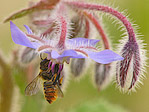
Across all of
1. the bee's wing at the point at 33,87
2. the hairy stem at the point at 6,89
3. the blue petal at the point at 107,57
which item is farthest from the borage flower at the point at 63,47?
the hairy stem at the point at 6,89

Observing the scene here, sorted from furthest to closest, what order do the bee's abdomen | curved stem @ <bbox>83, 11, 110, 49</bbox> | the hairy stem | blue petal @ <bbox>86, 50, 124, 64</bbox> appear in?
the hairy stem < curved stem @ <bbox>83, 11, 110, 49</bbox> < the bee's abdomen < blue petal @ <bbox>86, 50, 124, 64</bbox>

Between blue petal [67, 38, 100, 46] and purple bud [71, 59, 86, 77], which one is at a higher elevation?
blue petal [67, 38, 100, 46]

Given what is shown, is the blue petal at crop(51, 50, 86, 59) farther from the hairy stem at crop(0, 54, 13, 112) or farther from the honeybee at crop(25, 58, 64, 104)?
the hairy stem at crop(0, 54, 13, 112)

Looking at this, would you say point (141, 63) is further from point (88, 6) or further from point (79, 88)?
point (79, 88)

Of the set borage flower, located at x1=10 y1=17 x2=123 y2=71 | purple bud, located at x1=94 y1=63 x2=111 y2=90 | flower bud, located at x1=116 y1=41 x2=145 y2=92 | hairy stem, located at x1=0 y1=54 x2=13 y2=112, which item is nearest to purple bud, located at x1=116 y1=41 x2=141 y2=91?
flower bud, located at x1=116 y1=41 x2=145 y2=92

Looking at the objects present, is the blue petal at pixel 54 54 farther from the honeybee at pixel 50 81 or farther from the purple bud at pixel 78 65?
the purple bud at pixel 78 65

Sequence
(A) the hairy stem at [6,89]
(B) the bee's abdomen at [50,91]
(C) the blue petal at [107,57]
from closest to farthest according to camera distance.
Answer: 1. (C) the blue petal at [107,57]
2. (B) the bee's abdomen at [50,91]
3. (A) the hairy stem at [6,89]
